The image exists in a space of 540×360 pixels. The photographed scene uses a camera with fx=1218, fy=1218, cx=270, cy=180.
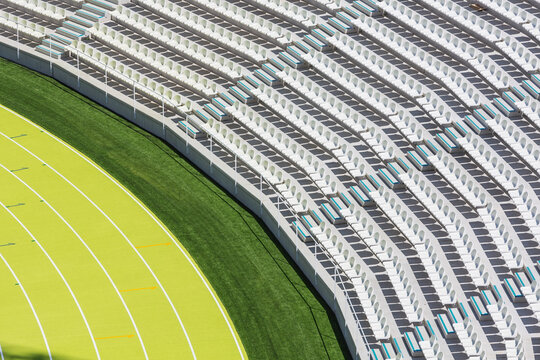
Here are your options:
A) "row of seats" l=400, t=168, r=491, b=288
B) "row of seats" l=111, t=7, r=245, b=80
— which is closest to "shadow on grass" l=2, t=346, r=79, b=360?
"row of seats" l=400, t=168, r=491, b=288

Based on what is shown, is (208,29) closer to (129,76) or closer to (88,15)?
(129,76)

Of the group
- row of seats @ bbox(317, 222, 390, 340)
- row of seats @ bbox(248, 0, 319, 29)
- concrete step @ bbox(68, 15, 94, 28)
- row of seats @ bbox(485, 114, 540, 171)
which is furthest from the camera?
concrete step @ bbox(68, 15, 94, 28)

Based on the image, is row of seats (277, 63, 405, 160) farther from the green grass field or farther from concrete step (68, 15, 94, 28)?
concrete step (68, 15, 94, 28)

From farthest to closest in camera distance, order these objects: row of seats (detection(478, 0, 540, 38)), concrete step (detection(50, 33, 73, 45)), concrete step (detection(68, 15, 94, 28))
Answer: concrete step (detection(68, 15, 94, 28)), concrete step (detection(50, 33, 73, 45)), row of seats (detection(478, 0, 540, 38))

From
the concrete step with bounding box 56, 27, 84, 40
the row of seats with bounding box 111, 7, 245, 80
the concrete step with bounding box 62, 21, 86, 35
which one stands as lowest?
the concrete step with bounding box 56, 27, 84, 40

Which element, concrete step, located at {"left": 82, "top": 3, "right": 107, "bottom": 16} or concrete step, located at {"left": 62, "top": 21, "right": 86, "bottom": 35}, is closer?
concrete step, located at {"left": 62, "top": 21, "right": 86, "bottom": 35}

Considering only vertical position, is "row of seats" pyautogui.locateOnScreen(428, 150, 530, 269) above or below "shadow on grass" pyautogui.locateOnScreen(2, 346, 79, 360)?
above
